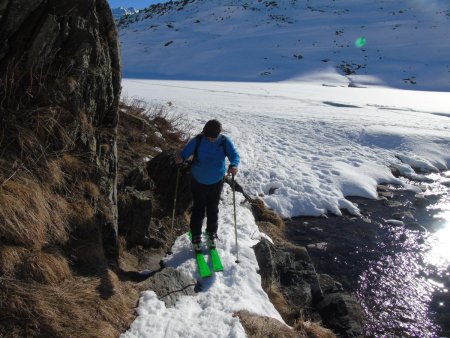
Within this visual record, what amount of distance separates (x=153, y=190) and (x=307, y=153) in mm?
7929

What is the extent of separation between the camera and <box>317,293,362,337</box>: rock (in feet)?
20.0

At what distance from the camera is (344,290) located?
24.0 ft

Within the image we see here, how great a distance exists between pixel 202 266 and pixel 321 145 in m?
10.4

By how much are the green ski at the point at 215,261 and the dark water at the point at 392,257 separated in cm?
258

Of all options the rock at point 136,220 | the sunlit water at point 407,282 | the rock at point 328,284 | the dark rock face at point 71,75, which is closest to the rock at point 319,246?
the sunlit water at point 407,282

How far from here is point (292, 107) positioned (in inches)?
873

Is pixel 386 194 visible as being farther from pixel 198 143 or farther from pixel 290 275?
pixel 198 143

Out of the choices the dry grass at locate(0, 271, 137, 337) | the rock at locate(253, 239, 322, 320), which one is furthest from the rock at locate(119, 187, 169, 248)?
the dry grass at locate(0, 271, 137, 337)

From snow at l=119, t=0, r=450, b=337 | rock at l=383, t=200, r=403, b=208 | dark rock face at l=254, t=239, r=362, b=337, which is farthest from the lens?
rock at l=383, t=200, r=403, b=208

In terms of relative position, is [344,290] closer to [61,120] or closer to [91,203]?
[91,203]

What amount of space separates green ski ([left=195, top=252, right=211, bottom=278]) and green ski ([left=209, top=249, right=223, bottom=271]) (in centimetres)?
12

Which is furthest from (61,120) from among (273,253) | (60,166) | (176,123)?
(176,123)

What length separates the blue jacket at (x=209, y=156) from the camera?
611 centimetres

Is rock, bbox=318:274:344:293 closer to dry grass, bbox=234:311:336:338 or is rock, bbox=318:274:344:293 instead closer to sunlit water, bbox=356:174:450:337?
sunlit water, bbox=356:174:450:337
